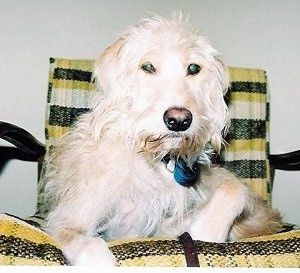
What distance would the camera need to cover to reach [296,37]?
2.32 meters

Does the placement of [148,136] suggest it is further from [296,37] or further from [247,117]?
[296,37]

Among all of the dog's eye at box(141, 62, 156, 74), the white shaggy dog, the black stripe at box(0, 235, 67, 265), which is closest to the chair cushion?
the black stripe at box(0, 235, 67, 265)

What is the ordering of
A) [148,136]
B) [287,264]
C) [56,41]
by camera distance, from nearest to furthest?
Result: [287,264], [148,136], [56,41]

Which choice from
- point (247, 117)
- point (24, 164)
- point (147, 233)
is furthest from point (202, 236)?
point (24, 164)

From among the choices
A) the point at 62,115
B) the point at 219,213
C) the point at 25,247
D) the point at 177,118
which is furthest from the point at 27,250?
A: the point at 62,115

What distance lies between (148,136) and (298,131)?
3.85 ft

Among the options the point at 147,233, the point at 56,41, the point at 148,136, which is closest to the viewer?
the point at 148,136

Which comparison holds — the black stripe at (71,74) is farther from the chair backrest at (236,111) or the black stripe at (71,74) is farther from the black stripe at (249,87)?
the black stripe at (249,87)

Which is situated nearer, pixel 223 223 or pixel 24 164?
pixel 223 223

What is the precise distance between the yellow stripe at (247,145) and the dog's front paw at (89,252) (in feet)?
3.25

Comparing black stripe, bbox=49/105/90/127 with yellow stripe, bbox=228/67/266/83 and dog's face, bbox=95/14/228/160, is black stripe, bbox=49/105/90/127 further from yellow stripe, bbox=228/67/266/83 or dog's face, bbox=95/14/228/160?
yellow stripe, bbox=228/67/266/83

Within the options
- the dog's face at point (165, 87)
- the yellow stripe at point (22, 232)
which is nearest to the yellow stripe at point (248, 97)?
the dog's face at point (165, 87)

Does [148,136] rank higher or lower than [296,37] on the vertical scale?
lower

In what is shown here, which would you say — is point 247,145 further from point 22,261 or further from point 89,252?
point 22,261
